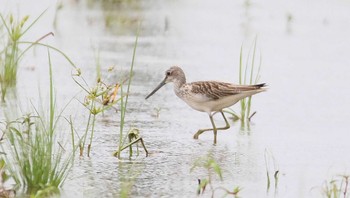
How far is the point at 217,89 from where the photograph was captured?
893cm

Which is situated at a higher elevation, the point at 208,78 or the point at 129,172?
the point at 208,78

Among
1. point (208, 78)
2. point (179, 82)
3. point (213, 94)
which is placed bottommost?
point (213, 94)

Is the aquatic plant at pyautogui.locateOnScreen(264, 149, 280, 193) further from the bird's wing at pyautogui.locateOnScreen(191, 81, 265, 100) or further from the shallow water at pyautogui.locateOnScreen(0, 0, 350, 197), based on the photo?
the bird's wing at pyautogui.locateOnScreen(191, 81, 265, 100)

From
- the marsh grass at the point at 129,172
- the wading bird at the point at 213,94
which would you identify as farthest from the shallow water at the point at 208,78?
the wading bird at the point at 213,94

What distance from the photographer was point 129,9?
1574cm

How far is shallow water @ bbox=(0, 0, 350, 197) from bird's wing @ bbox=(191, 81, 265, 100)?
346mm

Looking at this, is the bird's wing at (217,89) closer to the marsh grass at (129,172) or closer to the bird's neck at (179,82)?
the bird's neck at (179,82)

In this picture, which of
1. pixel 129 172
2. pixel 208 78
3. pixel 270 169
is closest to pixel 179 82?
pixel 208 78

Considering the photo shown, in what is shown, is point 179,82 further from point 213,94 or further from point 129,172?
point 129,172

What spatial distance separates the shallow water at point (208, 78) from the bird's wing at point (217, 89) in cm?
35

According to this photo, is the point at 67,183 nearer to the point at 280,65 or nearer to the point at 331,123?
the point at 331,123

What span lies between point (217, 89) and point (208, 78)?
233cm

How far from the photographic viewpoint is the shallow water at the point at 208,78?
730 centimetres

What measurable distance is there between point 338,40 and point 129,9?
3.40 meters
